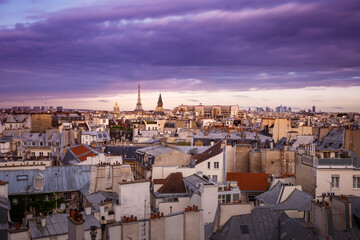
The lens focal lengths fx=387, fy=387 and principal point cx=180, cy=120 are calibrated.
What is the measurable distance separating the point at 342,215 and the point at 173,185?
39.0 feet

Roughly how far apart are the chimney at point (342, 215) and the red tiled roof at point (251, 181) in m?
13.3

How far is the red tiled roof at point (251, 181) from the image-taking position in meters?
29.0

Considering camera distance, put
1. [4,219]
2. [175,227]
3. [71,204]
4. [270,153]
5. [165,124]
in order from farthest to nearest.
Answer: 1. [165,124]
2. [270,153]
3. [71,204]
4. [4,219]
5. [175,227]

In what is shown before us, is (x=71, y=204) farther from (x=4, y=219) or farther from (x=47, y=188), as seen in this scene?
(x=4, y=219)

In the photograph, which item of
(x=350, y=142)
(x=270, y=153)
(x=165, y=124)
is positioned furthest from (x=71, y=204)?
(x=165, y=124)

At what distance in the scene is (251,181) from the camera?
29.8 metres

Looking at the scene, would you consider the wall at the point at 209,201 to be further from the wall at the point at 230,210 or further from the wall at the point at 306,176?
the wall at the point at 306,176

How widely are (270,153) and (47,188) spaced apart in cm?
2037

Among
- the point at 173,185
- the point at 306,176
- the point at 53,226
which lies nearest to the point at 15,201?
the point at 53,226

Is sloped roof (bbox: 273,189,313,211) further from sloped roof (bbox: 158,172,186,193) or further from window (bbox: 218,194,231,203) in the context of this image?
sloped roof (bbox: 158,172,186,193)

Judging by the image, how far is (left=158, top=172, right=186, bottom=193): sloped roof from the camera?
2436 cm

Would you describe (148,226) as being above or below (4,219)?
Answer: above

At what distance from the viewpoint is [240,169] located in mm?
39469

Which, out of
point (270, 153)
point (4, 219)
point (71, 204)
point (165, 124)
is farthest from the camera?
point (165, 124)
